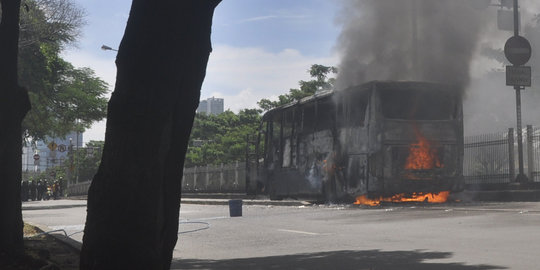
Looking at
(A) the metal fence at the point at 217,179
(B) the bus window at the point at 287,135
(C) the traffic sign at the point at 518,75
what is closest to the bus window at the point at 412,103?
(C) the traffic sign at the point at 518,75

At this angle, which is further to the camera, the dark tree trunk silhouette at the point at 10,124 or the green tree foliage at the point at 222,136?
the green tree foliage at the point at 222,136

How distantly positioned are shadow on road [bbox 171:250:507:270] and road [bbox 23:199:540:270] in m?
0.01

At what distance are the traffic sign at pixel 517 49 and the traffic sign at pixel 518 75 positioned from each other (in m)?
0.69

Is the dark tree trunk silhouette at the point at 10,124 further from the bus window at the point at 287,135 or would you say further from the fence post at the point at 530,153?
the bus window at the point at 287,135

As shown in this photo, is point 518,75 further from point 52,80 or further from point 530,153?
point 52,80

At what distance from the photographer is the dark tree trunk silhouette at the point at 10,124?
32.0 ft

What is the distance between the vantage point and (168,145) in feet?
18.6

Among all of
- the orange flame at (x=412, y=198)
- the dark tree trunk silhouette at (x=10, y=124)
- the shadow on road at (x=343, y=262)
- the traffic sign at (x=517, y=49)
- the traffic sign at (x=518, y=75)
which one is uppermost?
the traffic sign at (x=517, y=49)

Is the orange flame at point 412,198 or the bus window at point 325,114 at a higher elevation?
the bus window at point 325,114

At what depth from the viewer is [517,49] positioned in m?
24.7

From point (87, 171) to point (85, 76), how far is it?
82.1 m

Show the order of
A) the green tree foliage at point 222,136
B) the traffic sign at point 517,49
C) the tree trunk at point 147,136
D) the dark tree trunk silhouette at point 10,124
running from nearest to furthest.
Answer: the tree trunk at point 147,136 → the dark tree trunk silhouette at point 10,124 → the traffic sign at point 517,49 → the green tree foliage at point 222,136

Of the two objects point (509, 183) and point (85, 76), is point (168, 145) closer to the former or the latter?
point (509, 183)

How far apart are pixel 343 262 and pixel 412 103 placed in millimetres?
13578
